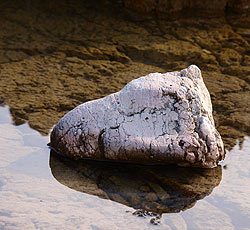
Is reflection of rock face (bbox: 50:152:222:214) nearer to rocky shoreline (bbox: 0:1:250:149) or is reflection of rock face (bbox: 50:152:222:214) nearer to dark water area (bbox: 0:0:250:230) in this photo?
dark water area (bbox: 0:0:250:230)

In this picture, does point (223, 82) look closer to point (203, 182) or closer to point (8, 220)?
point (203, 182)

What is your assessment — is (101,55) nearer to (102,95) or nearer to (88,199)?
(102,95)

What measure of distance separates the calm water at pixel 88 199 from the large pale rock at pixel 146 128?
0.37 feet

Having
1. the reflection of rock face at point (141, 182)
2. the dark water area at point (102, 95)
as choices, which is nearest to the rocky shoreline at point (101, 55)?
the dark water area at point (102, 95)

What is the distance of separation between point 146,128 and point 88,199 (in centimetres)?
60

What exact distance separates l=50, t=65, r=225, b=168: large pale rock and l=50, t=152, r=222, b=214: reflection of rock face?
0.20 ft

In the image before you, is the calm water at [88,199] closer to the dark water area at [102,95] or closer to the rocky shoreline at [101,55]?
the dark water area at [102,95]

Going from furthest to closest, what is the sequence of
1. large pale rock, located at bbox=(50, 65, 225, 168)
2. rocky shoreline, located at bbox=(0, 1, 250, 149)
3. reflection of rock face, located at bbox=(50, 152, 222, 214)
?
rocky shoreline, located at bbox=(0, 1, 250, 149), large pale rock, located at bbox=(50, 65, 225, 168), reflection of rock face, located at bbox=(50, 152, 222, 214)

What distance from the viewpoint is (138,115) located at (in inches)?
130

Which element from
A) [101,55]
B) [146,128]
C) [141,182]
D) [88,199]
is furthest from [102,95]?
[88,199]

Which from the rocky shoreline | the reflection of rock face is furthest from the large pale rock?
the rocky shoreline

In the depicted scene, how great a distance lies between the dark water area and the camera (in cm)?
289

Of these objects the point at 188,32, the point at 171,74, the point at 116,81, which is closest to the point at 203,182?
the point at 171,74

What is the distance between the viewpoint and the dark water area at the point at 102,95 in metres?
2.89
